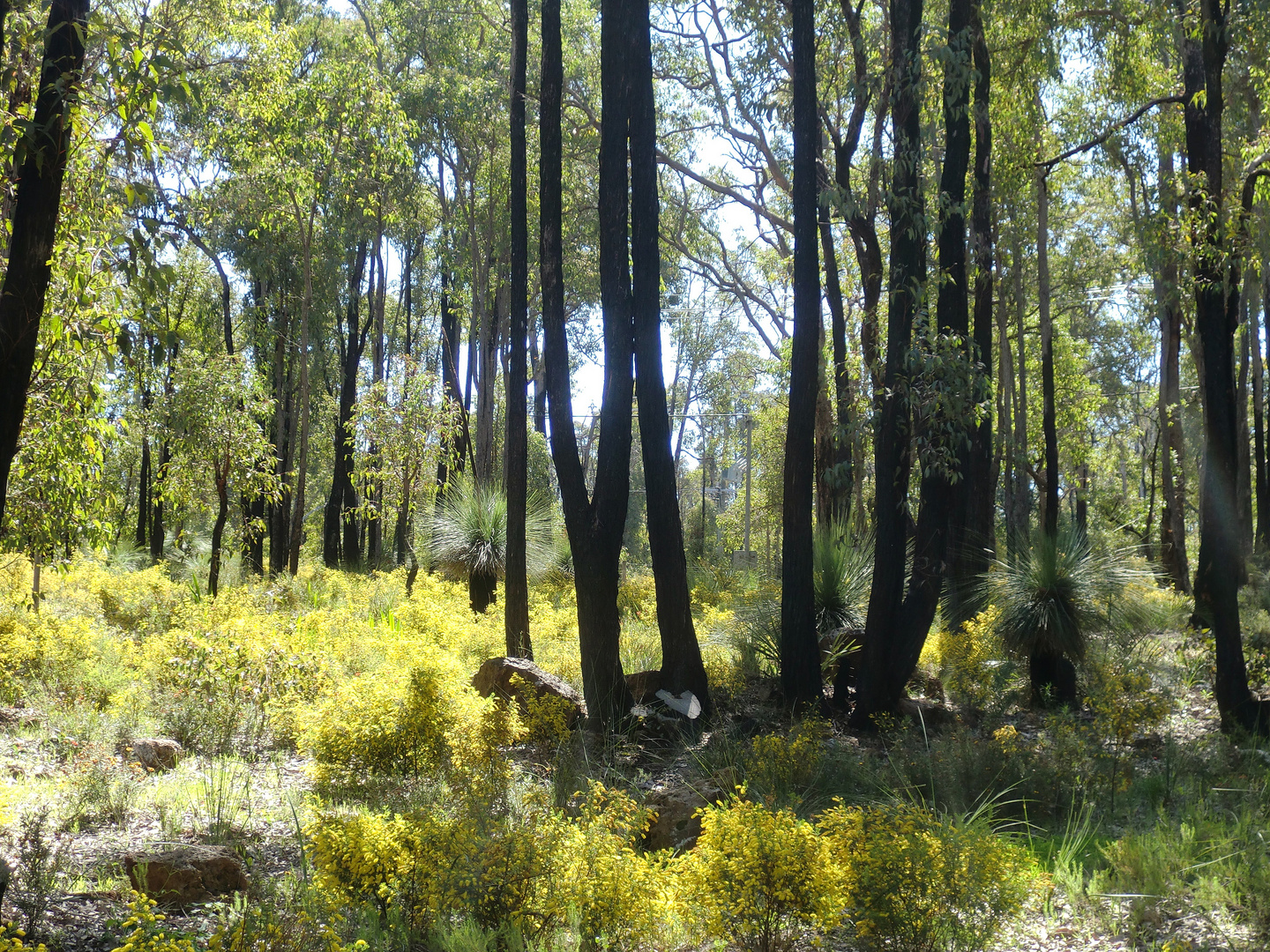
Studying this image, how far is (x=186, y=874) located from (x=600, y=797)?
187cm

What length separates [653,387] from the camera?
864 centimetres

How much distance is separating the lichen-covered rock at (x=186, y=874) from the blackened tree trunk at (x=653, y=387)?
4.63 meters

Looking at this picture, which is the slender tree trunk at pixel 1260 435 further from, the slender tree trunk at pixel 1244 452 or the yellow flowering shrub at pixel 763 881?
the yellow flowering shrub at pixel 763 881

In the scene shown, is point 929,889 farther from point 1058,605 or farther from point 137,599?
point 137,599

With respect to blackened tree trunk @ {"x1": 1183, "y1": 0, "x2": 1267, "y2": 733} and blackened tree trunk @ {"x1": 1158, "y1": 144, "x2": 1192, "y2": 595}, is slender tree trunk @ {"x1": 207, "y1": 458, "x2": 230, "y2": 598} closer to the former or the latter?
blackened tree trunk @ {"x1": 1183, "y1": 0, "x2": 1267, "y2": 733}

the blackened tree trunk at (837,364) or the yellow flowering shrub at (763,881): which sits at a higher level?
the blackened tree trunk at (837,364)

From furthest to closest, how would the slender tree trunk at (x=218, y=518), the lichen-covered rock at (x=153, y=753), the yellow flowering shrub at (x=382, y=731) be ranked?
the slender tree trunk at (x=218, y=518) → the lichen-covered rock at (x=153, y=753) → the yellow flowering shrub at (x=382, y=731)

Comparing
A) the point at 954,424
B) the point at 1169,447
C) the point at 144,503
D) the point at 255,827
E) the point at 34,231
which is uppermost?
the point at 1169,447

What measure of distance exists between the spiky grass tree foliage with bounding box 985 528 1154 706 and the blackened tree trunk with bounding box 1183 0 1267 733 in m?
1.23

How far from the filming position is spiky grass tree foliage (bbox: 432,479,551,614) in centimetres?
1468

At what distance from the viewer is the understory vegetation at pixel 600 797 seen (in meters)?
3.81

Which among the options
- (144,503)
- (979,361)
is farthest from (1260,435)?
(144,503)

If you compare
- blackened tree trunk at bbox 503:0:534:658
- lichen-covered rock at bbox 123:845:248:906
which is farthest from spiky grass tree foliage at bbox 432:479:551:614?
lichen-covered rock at bbox 123:845:248:906

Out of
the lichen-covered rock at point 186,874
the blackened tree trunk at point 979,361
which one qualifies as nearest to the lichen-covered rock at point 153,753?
the lichen-covered rock at point 186,874
